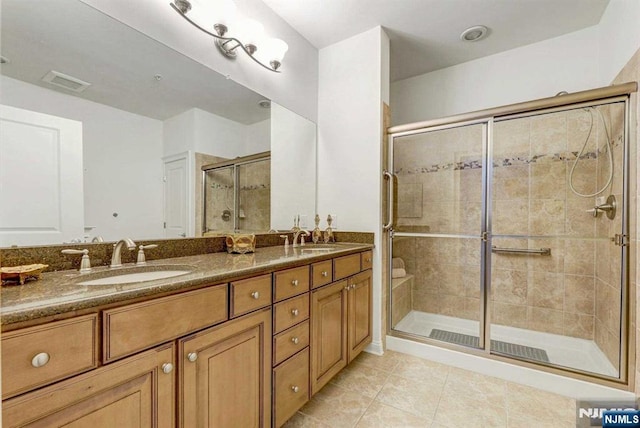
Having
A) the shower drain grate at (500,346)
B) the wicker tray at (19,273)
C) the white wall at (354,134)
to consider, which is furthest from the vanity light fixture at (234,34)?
the shower drain grate at (500,346)

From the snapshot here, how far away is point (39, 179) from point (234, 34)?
4.28ft

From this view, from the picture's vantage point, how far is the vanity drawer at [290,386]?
1.21 meters

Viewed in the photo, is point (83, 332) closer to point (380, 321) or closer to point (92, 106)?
point (92, 106)

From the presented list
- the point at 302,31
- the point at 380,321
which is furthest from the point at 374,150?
the point at 380,321

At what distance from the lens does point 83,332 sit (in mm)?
661

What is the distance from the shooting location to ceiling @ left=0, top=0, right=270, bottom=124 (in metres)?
1.01

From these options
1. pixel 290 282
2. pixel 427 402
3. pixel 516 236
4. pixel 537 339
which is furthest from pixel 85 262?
pixel 537 339

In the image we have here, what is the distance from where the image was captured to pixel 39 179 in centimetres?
103

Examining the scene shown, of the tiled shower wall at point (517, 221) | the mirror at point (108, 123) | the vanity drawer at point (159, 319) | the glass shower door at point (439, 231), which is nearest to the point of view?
the vanity drawer at point (159, 319)

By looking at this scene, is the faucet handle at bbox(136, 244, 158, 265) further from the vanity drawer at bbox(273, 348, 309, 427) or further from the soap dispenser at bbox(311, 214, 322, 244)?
the soap dispenser at bbox(311, 214, 322, 244)

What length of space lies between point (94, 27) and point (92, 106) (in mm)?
336

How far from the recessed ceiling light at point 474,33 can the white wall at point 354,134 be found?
629mm

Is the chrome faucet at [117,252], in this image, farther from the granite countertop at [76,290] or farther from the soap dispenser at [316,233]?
the soap dispenser at [316,233]

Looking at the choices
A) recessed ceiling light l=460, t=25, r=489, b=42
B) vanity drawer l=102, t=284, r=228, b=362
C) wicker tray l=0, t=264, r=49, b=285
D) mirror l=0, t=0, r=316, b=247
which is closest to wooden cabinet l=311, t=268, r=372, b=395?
vanity drawer l=102, t=284, r=228, b=362
